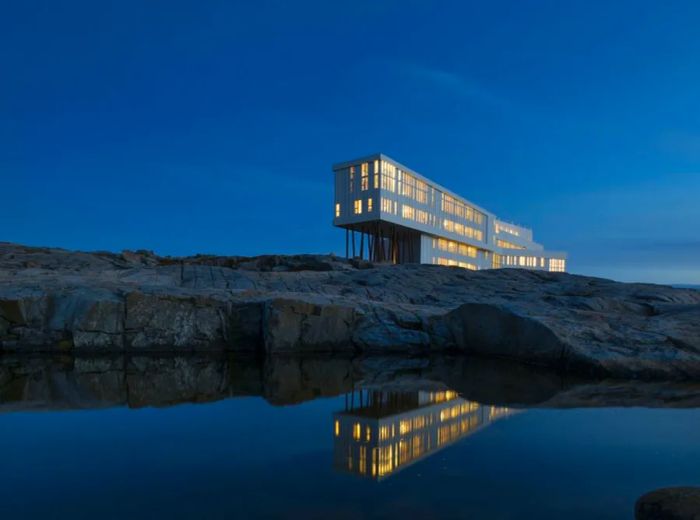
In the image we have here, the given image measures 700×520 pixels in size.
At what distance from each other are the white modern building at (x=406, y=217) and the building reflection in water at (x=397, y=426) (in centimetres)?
3316

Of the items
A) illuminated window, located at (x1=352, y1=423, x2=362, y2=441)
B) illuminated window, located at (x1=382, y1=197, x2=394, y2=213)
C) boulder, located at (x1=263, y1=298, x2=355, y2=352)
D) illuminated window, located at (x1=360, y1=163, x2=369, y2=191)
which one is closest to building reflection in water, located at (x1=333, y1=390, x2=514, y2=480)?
illuminated window, located at (x1=352, y1=423, x2=362, y2=441)

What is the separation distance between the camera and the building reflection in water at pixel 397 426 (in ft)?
18.1

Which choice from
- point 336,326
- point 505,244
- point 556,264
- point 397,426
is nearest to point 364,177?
point 336,326

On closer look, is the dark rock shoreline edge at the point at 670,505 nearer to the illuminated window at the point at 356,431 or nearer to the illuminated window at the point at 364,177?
the illuminated window at the point at 356,431

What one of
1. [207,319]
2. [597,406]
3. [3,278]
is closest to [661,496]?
[597,406]

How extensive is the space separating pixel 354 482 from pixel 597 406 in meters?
5.38

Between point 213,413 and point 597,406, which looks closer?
point 213,413

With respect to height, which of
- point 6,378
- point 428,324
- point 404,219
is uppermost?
point 404,219

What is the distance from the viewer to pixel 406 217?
147 ft

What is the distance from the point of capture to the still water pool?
4391 mm

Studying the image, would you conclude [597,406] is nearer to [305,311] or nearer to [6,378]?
Answer: [305,311]

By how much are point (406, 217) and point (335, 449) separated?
39925mm

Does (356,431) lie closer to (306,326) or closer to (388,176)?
(306,326)

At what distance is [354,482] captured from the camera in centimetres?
482
